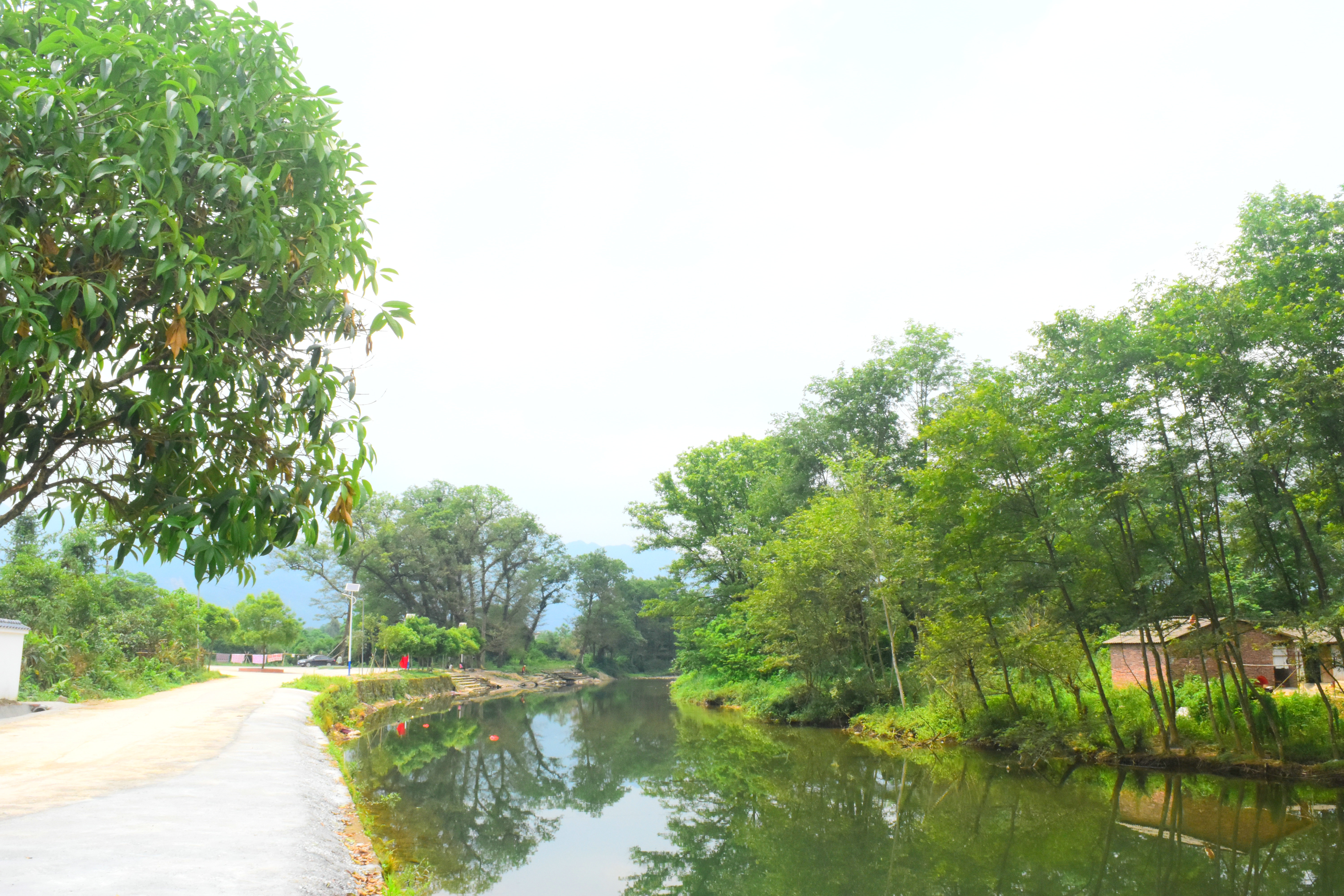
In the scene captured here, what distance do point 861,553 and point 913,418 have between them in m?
13.8

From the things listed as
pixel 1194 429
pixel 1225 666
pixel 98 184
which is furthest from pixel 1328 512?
pixel 98 184

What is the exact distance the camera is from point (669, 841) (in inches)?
452

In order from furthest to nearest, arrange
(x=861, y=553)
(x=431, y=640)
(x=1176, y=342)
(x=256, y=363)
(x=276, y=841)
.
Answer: (x=431, y=640) < (x=861, y=553) < (x=1176, y=342) < (x=276, y=841) < (x=256, y=363)

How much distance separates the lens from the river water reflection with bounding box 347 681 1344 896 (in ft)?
30.4

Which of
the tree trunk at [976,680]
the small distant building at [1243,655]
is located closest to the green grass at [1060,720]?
the tree trunk at [976,680]

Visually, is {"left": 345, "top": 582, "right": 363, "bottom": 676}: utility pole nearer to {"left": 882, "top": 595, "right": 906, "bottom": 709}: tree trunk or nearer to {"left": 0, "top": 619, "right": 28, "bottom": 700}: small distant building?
{"left": 0, "top": 619, "right": 28, "bottom": 700}: small distant building

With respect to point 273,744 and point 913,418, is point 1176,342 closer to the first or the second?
point 273,744

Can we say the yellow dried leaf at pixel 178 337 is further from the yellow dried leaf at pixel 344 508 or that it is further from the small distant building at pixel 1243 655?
the small distant building at pixel 1243 655

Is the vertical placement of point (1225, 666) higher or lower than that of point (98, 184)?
lower

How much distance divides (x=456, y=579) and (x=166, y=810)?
57.8 metres

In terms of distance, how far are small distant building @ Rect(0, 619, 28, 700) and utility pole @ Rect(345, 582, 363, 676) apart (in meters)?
13.6

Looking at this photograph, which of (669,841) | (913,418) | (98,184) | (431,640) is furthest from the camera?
(431,640)

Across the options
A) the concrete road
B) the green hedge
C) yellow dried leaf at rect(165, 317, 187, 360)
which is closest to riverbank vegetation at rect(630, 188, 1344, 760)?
the concrete road

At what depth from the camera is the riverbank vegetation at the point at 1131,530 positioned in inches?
532
